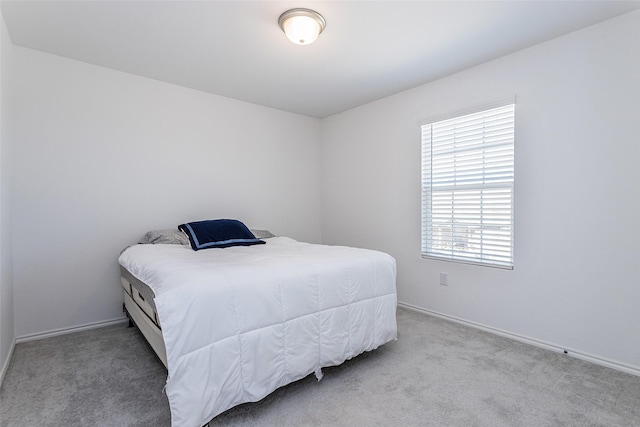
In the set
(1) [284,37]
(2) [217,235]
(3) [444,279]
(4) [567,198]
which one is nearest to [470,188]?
(4) [567,198]

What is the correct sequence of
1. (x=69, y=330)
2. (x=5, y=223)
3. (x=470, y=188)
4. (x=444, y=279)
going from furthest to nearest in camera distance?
(x=444, y=279) < (x=470, y=188) < (x=69, y=330) < (x=5, y=223)

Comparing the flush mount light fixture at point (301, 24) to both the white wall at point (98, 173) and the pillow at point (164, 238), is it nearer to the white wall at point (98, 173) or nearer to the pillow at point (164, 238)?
the white wall at point (98, 173)

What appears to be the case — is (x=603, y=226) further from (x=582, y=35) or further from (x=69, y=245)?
(x=69, y=245)

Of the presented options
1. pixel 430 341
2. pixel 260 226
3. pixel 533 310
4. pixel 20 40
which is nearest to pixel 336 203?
pixel 260 226

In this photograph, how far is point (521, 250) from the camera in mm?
2602

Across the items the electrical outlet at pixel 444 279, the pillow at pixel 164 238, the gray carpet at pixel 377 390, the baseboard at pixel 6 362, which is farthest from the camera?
the electrical outlet at pixel 444 279

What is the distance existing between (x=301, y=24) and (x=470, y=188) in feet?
6.60

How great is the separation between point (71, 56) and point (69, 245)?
1672 mm

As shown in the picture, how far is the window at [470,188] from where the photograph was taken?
269cm

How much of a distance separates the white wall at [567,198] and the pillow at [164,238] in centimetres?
246

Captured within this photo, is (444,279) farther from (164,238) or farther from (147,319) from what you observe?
(164,238)

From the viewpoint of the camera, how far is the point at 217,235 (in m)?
2.93

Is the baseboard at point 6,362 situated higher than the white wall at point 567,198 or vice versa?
the white wall at point 567,198

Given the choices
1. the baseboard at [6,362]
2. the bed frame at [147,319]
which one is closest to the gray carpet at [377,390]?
the baseboard at [6,362]
